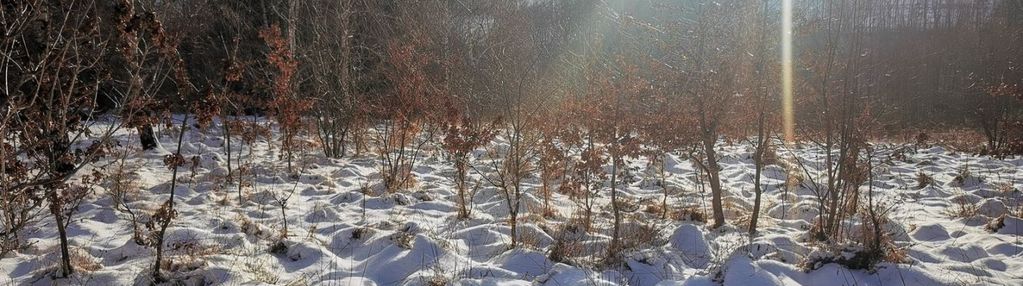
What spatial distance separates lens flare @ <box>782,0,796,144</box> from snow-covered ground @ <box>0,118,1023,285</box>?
88cm

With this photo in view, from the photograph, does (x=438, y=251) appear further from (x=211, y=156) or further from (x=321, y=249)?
(x=211, y=156)

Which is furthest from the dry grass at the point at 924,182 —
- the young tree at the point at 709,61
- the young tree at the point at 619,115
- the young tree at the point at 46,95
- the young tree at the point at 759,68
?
the young tree at the point at 46,95

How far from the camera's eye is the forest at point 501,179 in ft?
10.2

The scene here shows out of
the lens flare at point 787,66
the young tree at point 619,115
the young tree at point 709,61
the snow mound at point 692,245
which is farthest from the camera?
the lens flare at point 787,66

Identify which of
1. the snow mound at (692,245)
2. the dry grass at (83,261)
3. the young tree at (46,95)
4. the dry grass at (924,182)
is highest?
the young tree at (46,95)

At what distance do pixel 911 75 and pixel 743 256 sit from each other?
19.3 meters

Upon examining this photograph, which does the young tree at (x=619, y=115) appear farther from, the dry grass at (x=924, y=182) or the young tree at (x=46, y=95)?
the dry grass at (x=924, y=182)

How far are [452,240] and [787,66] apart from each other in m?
3.68

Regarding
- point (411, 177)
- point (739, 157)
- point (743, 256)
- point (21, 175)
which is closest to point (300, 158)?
point (411, 177)

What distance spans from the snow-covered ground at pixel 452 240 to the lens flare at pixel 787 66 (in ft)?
2.87

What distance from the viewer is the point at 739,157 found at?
9.44 metres

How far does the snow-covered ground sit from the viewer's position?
11.4 feet

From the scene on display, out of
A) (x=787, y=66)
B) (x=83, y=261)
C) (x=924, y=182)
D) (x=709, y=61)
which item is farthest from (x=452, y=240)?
(x=924, y=182)

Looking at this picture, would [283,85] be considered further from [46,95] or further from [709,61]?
[709,61]
